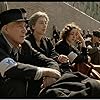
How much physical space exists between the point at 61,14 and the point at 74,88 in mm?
12101

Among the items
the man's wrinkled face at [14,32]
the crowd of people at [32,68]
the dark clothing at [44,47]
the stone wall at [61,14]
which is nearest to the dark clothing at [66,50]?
the crowd of people at [32,68]

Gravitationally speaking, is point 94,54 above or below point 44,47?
below

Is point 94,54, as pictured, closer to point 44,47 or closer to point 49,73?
point 44,47

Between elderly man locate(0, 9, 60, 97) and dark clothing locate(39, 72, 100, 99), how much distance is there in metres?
0.33

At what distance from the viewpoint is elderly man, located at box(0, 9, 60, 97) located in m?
2.90

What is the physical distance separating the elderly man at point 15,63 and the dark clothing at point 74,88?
1.08 feet

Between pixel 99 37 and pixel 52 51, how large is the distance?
2737 millimetres

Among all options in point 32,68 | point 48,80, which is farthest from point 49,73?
point 32,68

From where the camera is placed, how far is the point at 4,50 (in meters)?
3.06

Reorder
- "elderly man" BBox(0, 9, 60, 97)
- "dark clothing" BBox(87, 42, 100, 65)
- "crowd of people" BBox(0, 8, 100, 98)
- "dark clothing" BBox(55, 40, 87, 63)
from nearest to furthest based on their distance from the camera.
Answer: "crowd of people" BBox(0, 8, 100, 98) < "elderly man" BBox(0, 9, 60, 97) < "dark clothing" BBox(55, 40, 87, 63) < "dark clothing" BBox(87, 42, 100, 65)

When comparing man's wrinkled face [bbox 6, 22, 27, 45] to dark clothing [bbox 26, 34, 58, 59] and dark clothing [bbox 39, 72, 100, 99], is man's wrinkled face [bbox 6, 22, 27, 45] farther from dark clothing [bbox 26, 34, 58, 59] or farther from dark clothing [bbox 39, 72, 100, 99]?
dark clothing [bbox 26, 34, 58, 59]

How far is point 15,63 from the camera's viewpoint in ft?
9.56

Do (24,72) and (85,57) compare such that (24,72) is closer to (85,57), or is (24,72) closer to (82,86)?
(82,86)

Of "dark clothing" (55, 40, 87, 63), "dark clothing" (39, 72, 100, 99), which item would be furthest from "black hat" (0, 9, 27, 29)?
"dark clothing" (55, 40, 87, 63)
